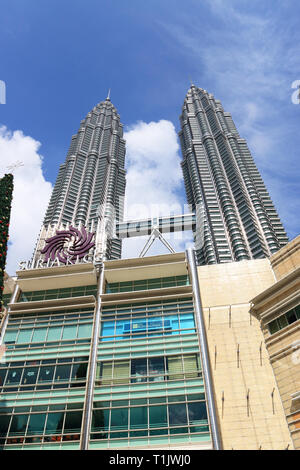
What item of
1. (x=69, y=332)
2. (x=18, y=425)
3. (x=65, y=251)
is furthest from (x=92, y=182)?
(x=18, y=425)

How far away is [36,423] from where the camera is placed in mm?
27531

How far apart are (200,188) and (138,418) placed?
107m

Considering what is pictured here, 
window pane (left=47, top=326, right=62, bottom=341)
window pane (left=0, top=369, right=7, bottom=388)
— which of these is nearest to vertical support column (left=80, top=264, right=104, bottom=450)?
window pane (left=47, top=326, right=62, bottom=341)

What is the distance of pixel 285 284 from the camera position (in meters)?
30.9

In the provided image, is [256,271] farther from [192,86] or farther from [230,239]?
[192,86]

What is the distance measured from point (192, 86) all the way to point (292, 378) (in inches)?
7289

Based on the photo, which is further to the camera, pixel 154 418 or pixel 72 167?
pixel 72 167

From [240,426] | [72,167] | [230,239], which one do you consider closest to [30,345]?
[240,426]

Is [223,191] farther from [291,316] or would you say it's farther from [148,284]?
[291,316]

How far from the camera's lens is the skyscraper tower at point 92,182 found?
110 meters

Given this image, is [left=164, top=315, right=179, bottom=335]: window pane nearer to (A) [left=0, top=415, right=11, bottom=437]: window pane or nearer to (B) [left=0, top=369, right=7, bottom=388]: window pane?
(A) [left=0, top=415, right=11, bottom=437]: window pane

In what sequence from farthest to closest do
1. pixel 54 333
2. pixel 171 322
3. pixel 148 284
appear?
pixel 148 284
pixel 54 333
pixel 171 322

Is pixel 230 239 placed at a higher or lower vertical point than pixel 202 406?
higher

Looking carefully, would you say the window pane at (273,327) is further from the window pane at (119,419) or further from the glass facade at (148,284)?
the window pane at (119,419)
